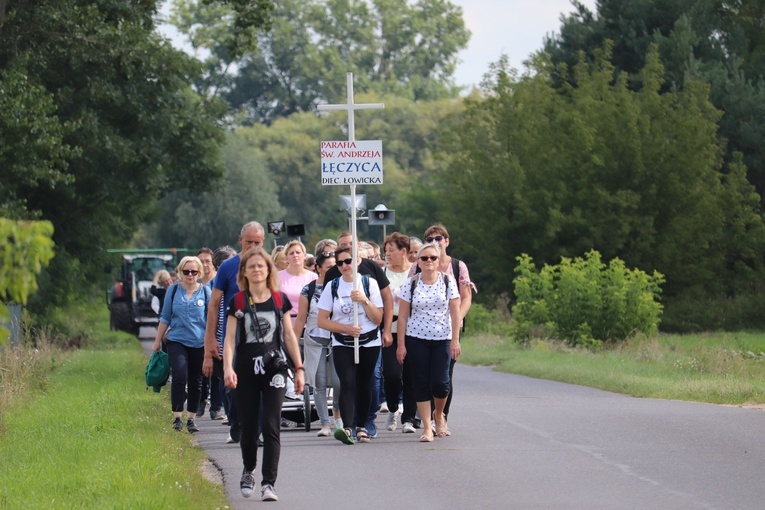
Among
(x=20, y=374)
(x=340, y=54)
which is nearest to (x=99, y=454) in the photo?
(x=20, y=374)

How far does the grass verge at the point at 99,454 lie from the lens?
9.97 meters

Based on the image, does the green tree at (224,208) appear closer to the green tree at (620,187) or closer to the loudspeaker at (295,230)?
the green tree at (620,187)

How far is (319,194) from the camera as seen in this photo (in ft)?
316

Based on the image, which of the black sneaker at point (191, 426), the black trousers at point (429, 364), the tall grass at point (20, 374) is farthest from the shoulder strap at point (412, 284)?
the tall grass at point (20, 374)

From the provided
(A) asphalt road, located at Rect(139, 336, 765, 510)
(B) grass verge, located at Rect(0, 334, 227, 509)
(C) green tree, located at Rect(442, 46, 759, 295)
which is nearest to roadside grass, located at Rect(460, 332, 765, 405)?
(A) asphalt road, located at Rect(139, 336, 765, 510)

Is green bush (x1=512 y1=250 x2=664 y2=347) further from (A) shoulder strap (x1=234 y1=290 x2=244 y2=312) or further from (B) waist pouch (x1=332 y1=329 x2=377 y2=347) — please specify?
(A) shoulder strap (x1=234 y1=290 x2=244 y2=312)

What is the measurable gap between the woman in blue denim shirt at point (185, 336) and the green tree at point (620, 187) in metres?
30.0

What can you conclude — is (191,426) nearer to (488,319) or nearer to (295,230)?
(295,230)

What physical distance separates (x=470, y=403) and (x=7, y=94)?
12.0 m

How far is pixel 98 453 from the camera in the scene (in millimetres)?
12492

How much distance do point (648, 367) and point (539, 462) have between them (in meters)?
13.7

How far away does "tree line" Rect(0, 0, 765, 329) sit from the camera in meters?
30.8

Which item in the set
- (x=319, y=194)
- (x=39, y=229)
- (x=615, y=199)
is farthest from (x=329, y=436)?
(x=319, y=194)

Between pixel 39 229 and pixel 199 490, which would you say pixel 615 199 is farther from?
pixel 39 229
